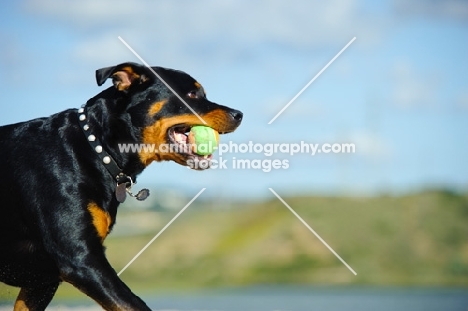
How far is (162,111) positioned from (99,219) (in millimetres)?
749

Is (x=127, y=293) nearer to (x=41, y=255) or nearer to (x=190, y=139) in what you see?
(x=41, y=255)

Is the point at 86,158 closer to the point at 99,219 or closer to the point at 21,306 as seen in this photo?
the point at 99,219

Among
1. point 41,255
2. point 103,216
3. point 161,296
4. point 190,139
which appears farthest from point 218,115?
point 161,296

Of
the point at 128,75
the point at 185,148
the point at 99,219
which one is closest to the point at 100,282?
the point at 99,219

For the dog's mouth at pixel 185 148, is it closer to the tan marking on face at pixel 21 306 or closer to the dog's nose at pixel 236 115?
the dog's nose at pixel 236 115

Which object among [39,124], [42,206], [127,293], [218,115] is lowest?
[127,293]

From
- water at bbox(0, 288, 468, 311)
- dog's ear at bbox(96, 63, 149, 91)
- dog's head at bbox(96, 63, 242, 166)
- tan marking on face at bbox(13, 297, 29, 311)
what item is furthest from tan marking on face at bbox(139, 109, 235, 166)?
water at bbox(0, 288, 468, 311)

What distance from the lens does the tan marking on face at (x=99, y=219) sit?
5.20m

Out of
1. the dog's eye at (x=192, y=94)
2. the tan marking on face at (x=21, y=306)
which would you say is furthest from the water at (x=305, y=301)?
the dog's eye at (x=192, y=94)

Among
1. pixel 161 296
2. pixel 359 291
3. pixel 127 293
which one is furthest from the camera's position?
pixel 359 291

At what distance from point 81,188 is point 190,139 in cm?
72

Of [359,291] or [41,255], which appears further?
[359,291]

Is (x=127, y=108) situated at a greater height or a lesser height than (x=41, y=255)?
greater

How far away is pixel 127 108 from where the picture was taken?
543cm
